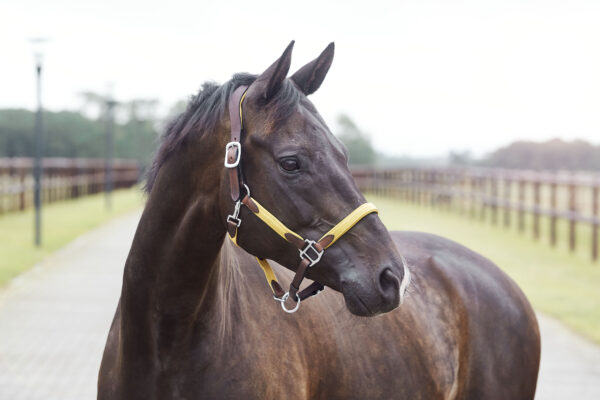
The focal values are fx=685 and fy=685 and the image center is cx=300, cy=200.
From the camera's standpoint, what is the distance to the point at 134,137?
1918 inches

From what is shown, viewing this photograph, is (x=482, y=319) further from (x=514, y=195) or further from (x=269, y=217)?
(x=514, y=195)

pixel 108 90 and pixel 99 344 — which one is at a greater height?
pixel 108 90

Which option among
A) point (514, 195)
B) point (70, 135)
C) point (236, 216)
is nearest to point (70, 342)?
point (236, 216)

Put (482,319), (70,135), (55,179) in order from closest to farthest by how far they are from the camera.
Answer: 1. (482,319)
2. (55,179)
3. (70,135)

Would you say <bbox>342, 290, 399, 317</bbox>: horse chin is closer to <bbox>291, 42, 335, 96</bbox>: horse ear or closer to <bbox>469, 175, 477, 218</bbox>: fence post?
<bbox>291, 42, 335, 96</bbox>: horse ear

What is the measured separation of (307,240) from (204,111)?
23.4 inches

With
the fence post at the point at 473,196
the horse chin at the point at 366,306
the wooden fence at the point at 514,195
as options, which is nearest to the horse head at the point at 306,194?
the horse chin at the point at 366,306

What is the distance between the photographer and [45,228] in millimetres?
15875

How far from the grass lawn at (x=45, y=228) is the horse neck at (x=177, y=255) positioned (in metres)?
4.09

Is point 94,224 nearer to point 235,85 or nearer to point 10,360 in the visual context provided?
point 10,360

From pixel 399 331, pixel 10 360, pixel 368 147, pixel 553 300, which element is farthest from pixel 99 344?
A: pixel 368 147

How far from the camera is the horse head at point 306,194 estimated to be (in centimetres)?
209

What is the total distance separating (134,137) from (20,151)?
17.9 meters

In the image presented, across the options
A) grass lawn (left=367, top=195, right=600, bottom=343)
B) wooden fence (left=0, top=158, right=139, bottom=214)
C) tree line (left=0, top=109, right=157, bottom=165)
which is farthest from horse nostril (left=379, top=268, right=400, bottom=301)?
tree line (left=0, top=109, right=157, bottom=165)
